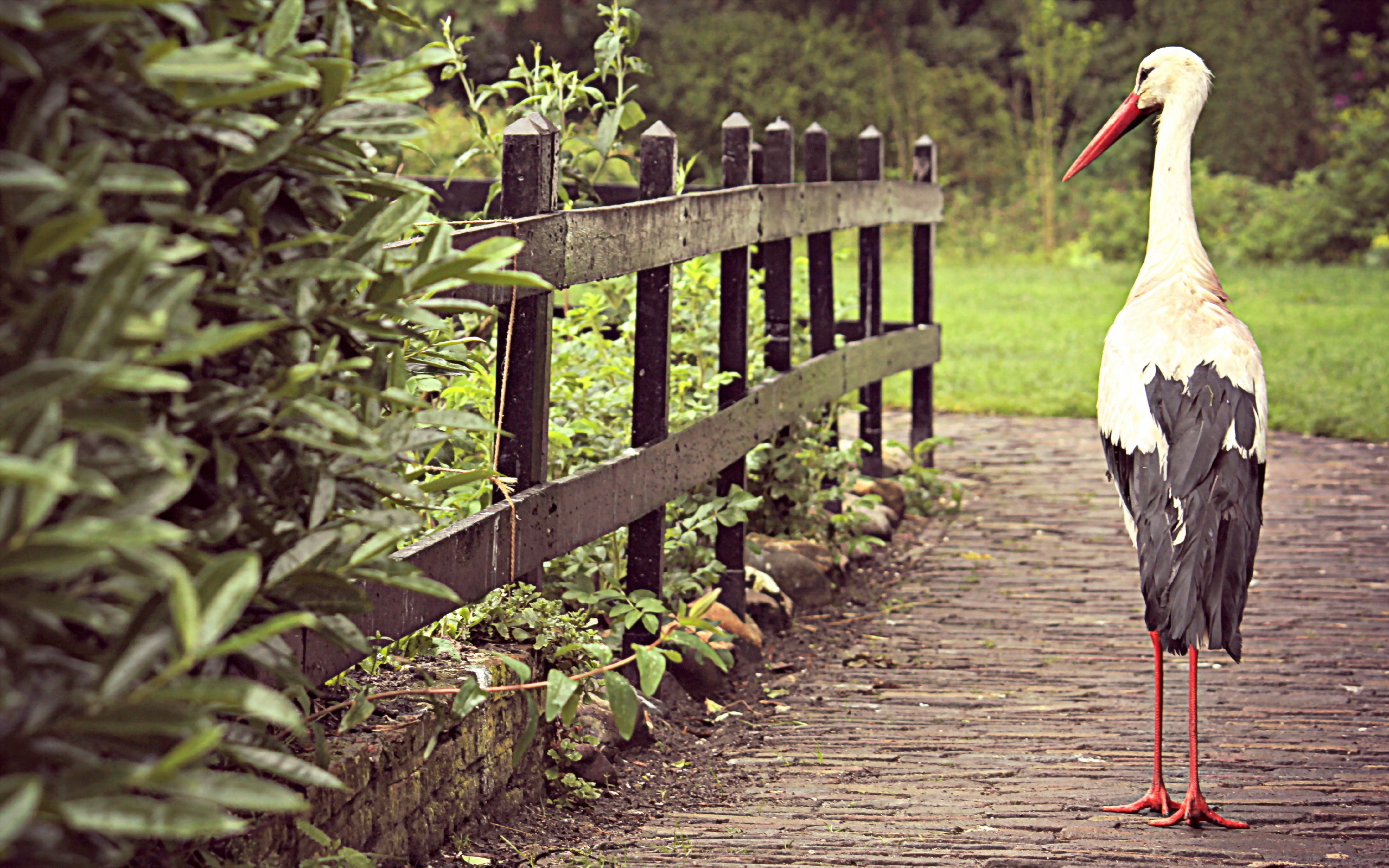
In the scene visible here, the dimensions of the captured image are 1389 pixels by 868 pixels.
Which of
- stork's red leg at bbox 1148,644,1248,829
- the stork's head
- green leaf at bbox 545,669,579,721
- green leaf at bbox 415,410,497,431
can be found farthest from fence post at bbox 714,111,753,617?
green leaf at bbox 415,410,497,431

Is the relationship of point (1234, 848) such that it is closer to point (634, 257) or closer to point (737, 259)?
point (634, 257)

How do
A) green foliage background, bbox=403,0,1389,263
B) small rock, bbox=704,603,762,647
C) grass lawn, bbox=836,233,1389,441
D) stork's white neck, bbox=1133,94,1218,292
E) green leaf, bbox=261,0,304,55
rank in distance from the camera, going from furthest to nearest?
1. green foliage background, bbox=403,0,1389,263
2. grass lawn, bbox=836,233,1389,441
3. small rock, bbox=704,603,762,647
4. stork's white neck, bbox=1133,94,1218,292
5. green leaf, bbox=261,0,304,55

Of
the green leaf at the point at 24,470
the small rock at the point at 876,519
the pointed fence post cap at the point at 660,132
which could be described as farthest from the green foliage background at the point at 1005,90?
the green leaf at the point at 24,470

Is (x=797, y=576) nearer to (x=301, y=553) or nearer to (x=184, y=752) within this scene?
(x=301, y=553)

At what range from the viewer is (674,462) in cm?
488

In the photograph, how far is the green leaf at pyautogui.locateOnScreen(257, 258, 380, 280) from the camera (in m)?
2.06

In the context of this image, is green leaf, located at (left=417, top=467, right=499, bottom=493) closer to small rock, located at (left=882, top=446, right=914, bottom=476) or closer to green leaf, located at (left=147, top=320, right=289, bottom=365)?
green leaf, located at (left=147, top=320, right=289, bottom=365)

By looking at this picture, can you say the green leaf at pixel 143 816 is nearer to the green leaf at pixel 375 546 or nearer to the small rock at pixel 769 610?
the green leaf at pixel 375 546

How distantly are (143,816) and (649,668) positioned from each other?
153 centimetres

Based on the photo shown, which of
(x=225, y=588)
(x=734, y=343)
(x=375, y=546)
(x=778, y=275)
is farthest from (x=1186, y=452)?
(x=225, y=588)

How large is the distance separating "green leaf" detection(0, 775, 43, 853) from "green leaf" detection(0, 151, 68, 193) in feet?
1.92

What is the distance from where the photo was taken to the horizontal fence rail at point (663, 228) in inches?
151

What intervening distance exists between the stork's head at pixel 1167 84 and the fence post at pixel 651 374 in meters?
1.43

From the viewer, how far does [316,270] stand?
6.79 feet
